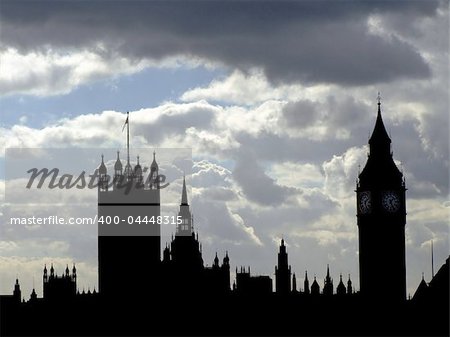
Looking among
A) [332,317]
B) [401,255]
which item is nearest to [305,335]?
[332,317]

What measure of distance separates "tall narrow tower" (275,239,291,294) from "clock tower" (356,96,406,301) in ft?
37.2

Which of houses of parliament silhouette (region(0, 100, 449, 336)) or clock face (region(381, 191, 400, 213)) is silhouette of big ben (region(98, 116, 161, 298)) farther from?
clock face (region(381, 191, 400, 213))

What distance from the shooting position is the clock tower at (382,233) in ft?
542

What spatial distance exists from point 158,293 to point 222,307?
29.2 feet

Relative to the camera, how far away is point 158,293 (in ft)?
581

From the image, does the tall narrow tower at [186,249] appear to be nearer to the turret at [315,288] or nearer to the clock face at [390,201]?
the turret at [315,288]

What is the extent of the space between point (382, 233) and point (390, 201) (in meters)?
3.78

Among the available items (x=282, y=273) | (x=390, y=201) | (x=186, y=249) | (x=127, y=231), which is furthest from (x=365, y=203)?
(x=127, y=231)

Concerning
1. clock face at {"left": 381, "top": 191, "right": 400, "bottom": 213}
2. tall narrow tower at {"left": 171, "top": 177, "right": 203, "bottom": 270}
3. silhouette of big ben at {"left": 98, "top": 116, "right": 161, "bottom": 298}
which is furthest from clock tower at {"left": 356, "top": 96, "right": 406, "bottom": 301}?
silhouette of big ben at {"left": 98, "top": 116, "right": 161, "bottom": 298}

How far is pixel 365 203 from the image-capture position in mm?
166125

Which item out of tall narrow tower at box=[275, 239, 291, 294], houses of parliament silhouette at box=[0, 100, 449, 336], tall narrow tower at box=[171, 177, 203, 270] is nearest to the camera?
houses of parliament silhouette at box=[0, 100, 449, 336]

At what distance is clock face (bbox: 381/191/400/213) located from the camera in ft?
543

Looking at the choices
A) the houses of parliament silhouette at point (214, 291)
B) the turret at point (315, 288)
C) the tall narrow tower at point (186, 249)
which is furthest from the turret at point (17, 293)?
the turret at point (315, 288)

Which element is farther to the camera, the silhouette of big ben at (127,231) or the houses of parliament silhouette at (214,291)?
the silhouette of big ben at (127,231)
